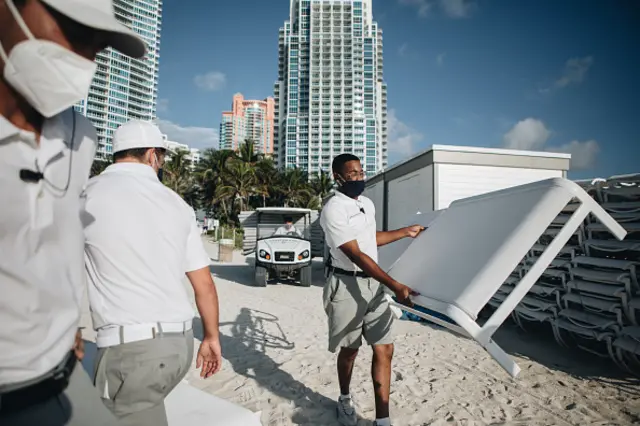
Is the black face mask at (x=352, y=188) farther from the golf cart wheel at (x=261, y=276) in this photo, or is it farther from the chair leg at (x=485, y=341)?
the golf cart wheel at (x=261, y=276)

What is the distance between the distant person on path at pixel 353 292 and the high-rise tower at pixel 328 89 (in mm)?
104558

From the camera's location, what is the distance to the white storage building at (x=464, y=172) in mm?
9062

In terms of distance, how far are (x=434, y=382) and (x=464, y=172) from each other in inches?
247

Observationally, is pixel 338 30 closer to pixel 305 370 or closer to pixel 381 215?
pixel 381 215

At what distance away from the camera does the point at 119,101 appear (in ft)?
302

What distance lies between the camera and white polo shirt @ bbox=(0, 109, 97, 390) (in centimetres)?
83

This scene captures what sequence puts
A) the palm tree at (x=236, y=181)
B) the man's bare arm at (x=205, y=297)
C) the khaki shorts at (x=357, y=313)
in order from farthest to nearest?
the palm tree at (x=236, y=181)
the khaki shorts at (x=357, y=313)
the man's bare arm at (x=205, y=297)

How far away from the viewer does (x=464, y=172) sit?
9.22 m

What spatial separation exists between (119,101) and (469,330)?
108m

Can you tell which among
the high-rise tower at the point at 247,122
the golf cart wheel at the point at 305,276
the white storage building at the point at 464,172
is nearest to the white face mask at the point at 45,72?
the white storage building at the point at 464,172

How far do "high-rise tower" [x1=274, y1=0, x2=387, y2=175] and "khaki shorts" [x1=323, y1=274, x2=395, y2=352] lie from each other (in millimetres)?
104725

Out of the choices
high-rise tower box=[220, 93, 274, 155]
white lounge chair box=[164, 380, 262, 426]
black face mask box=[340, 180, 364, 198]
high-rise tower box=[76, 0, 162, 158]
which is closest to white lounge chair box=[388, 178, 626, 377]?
black face mask box=[340, 180, 364, 198]

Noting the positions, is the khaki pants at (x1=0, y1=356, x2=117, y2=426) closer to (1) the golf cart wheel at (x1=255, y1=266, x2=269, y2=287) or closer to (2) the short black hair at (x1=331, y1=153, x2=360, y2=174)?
(2) the short black hair at (x1=331, y1=153, x2=360, y2=174)

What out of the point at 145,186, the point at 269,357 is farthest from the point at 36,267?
the point at 269,357
